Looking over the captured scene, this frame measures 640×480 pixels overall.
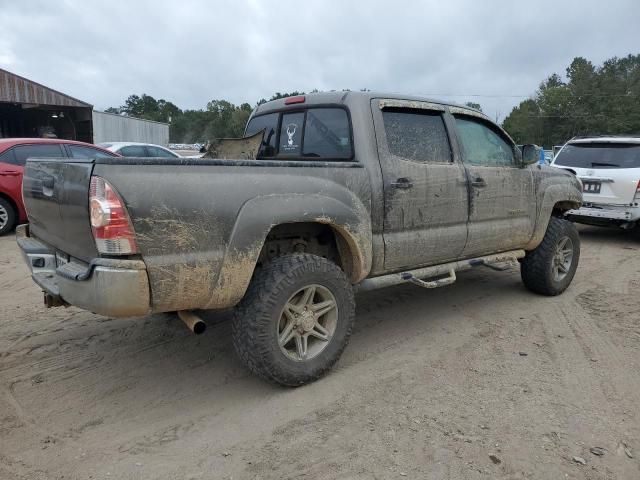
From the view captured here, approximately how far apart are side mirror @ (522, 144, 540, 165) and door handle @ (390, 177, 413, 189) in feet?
5.33

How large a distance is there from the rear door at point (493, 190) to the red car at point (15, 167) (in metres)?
6.12

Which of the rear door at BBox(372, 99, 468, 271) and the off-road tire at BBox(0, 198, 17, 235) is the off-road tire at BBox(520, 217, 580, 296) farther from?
the off-road tire at BBox(0, 198, 17, 235)

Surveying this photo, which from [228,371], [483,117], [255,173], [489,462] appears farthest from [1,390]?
[483,117]

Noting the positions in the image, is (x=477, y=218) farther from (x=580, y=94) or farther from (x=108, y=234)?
(x=580, y=94)

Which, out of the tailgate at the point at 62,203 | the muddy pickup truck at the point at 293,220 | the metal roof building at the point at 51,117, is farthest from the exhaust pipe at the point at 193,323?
the metal roof building at the point at 51,117

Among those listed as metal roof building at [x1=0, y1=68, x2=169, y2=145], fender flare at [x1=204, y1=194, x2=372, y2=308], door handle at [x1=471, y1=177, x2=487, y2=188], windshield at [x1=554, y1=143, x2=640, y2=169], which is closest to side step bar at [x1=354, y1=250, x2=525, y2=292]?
fender flare at [x1=204, y1=194, x2=372, y2=308]

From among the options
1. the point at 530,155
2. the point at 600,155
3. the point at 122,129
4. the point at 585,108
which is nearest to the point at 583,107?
the point at 585,108

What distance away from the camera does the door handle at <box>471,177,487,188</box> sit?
4.03 metres

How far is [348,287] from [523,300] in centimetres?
263

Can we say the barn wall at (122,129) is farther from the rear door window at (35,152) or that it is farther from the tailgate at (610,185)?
the tailgate at (610,185)

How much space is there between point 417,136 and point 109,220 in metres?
2.39

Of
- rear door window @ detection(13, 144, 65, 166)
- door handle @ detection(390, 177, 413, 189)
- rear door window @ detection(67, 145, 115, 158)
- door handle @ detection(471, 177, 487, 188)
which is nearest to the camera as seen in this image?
door handle @ detection(390, 177, 413, 189)

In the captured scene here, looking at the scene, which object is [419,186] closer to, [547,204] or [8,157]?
[547,204]

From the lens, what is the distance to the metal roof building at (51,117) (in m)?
20.5
